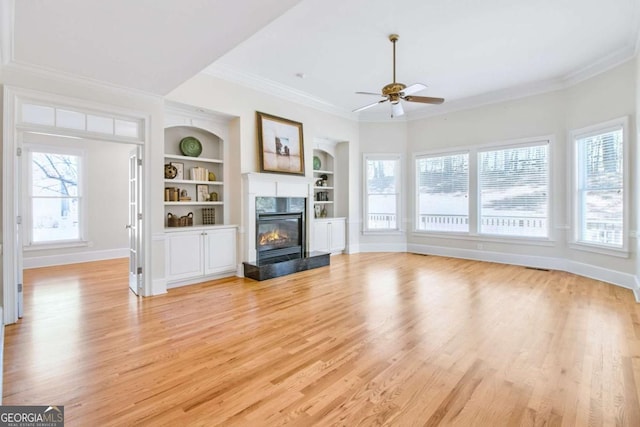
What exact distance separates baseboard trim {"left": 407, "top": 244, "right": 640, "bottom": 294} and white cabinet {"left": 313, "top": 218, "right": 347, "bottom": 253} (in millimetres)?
1750

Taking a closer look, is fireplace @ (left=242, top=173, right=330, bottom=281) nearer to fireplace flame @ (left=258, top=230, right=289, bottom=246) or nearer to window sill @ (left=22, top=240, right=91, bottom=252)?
fireplace flame @ (left=258, top=230, right=289, bottom=246)

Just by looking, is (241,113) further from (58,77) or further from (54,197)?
(54,197)

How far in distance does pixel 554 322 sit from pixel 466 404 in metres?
1.97

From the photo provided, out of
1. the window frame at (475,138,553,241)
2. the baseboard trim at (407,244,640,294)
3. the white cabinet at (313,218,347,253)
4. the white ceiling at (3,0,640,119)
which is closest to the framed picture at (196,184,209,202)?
the white ceiling at (3,0,640,119)

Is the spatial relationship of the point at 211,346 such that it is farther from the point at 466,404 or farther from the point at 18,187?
the point at 18,187

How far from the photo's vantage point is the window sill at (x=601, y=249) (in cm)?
451

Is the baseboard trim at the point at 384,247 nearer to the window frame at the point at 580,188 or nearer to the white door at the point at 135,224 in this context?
the window frame at the point at 580,188

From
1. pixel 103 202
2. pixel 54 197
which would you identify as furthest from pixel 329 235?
pixel 54 197

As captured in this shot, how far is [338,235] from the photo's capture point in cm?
720

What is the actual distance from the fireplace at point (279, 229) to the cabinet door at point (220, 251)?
0.44 metres

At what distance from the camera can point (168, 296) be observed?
414cm

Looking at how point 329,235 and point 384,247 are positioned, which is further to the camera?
point 384,247

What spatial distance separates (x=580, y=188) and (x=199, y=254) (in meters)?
6.46

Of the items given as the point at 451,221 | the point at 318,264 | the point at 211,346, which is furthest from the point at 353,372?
the point at 451,221
